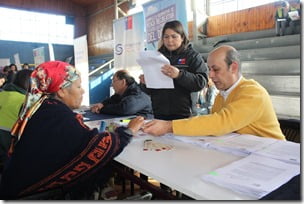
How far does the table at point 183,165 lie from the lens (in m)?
0.75

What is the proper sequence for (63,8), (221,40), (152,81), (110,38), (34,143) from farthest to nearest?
(63,8)
(110,38)
(221,40)
(152,81)
(34,143)

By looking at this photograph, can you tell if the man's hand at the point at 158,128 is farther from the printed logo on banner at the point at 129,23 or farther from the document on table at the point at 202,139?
the printed logo on banner at the point at 129,23

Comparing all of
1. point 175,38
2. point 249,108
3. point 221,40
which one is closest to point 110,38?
point 221,40

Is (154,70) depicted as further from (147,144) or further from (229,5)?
(229,5)

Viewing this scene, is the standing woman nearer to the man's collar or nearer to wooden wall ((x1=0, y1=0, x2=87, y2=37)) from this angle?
the man's collar

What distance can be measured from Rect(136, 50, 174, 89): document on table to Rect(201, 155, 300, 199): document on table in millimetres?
932

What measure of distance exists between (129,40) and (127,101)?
11.8 feet

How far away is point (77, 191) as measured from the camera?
3.70 ft

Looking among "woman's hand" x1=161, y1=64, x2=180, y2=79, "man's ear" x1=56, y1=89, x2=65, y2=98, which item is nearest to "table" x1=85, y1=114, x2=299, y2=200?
"man's ear" x1=56, y1=89, x2=65, y2=98

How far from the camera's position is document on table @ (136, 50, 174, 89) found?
Result: 1728 mm

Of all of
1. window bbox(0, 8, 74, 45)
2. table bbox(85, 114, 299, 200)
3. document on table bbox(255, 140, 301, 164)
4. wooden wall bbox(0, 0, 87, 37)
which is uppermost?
wooden wall bbox(0, 0, 87, 37)

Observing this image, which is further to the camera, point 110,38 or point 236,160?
point 110,38

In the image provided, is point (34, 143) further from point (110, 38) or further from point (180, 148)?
point (110, 38)

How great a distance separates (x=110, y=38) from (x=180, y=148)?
9.77 m
